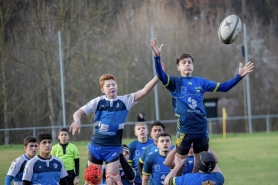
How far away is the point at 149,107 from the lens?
82.0ft

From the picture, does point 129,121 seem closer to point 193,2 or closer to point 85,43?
point 85,43

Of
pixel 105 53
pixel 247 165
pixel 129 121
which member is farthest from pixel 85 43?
pixel 247 165

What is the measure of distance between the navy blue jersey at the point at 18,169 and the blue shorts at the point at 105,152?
4.97ft

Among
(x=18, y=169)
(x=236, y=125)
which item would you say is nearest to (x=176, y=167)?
(x=18, y=169)

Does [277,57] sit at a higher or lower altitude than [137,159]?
higher

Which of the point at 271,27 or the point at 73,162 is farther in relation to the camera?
the point at 271,27

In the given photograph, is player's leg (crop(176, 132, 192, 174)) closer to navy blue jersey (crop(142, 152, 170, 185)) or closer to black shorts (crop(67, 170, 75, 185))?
navy blue jersey (crop(142, 152, 170, 185))

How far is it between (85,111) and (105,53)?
17.6 meters

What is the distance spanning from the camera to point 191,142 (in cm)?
706

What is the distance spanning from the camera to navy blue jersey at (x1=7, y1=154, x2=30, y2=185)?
8.50 metres

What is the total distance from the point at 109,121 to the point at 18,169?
1970 millimetres

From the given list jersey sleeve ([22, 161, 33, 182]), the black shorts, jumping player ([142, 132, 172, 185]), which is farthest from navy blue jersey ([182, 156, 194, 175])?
the black shorts

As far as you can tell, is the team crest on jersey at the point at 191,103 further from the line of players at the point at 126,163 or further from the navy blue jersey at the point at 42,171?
the navy blue jersey at the point at 42,171

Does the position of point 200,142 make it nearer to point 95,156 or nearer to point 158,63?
point 158,63
